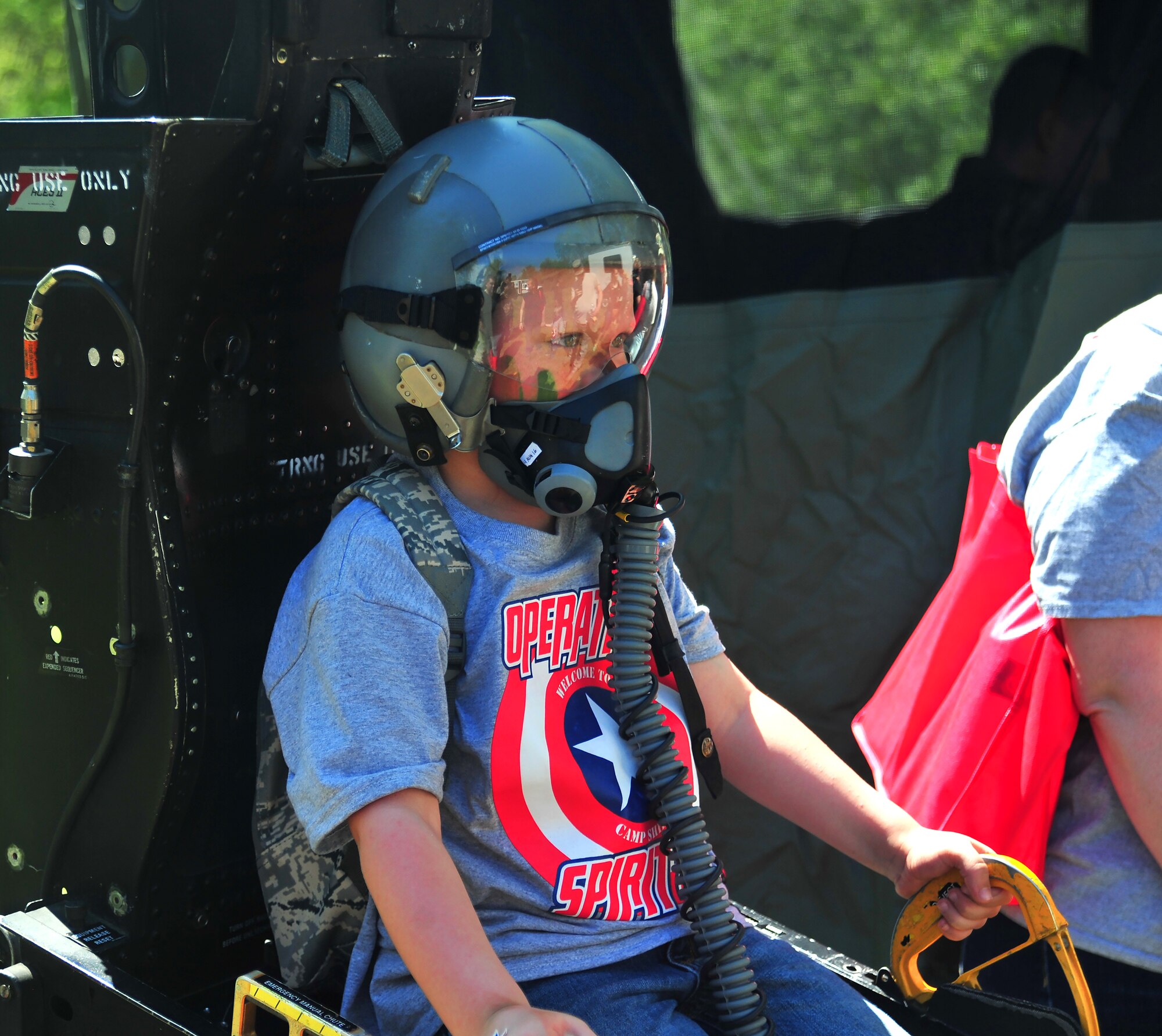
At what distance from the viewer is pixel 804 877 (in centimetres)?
354

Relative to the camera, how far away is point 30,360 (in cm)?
176

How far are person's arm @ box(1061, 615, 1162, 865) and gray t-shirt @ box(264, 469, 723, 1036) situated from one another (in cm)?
62

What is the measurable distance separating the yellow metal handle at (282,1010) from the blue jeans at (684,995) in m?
0.24

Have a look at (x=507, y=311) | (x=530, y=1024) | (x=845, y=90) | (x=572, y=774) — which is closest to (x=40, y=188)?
(x=507, y=311)

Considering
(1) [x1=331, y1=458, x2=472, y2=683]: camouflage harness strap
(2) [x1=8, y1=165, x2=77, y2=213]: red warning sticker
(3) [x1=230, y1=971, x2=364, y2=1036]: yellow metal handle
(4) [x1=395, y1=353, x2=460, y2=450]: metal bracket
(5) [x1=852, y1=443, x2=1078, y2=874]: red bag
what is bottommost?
(3) [x1=230, y1=971, x2=364, y2=1036]: yellow metal handle

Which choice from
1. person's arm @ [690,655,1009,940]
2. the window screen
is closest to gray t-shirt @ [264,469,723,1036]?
person's arm @ [690,655,1009,940]

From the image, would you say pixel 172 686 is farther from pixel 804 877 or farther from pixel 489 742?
pixel 804 877

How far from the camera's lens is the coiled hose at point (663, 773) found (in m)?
1.65

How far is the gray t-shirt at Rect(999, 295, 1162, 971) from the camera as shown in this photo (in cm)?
165

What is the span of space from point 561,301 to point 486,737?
1.81 ft

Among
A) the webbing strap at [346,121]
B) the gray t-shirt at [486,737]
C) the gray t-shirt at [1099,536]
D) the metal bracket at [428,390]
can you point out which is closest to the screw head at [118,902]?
the gray t-shirt at [486,737]

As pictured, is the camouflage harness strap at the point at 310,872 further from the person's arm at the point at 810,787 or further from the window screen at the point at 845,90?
the window screen at the point at 845,90

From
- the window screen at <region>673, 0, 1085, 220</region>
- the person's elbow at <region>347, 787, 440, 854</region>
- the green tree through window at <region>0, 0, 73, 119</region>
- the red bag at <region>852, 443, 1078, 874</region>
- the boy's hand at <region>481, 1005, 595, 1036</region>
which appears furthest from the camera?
the green tree through window at <region>0, 0, 73, 119</region>

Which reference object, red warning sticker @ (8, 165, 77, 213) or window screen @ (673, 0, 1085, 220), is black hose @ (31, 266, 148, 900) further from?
window screen @ (673, 0, 1085, 220)
